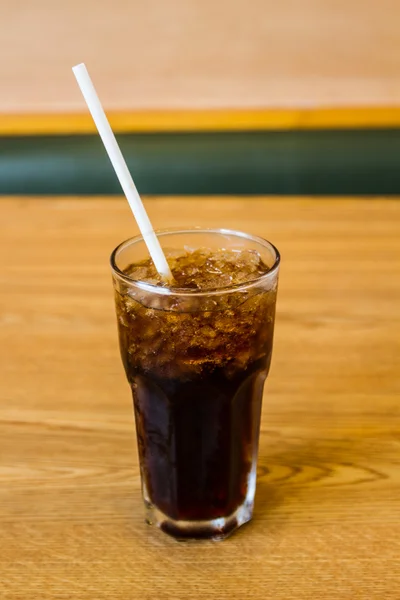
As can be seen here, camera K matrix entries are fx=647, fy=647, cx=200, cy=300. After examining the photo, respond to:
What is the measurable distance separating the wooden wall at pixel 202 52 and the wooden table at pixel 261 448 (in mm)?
1421

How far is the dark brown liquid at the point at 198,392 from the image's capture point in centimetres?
58

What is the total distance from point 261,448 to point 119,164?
0.38m

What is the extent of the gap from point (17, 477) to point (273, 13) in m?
2.32

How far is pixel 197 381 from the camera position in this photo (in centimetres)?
61

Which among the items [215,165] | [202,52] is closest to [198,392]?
[215,165]

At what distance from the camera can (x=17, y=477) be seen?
72 centimetres

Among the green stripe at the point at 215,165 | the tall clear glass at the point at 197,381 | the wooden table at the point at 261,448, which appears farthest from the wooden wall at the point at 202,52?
the tall clear glass at the point at 197,381

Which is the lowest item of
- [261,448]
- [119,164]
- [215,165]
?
[215,165]

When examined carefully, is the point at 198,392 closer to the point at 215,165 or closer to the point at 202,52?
the point at 215,165

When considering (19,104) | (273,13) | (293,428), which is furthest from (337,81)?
(293,428)

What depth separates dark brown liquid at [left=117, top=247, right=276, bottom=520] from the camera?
0.58m

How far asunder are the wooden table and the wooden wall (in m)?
1.42

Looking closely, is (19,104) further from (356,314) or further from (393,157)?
(356,314)

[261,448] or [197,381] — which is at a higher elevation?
[197,381]
